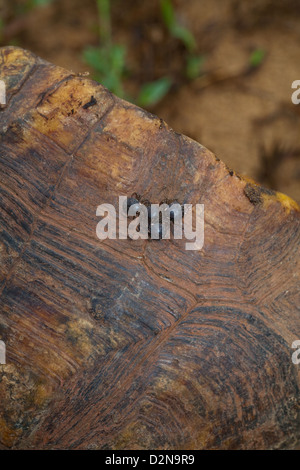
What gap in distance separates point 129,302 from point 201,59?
92.4 inches

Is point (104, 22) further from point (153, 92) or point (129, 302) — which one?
point (129, 302)

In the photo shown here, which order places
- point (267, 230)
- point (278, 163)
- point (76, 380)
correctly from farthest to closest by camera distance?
point (278, 163) < point (267, 230) < point (76, 380)

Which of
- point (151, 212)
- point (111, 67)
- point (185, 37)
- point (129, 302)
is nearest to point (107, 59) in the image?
point (111, 67)

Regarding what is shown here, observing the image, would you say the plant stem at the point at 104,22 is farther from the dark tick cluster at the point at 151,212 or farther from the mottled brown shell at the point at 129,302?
the dark tick cluster at the point at 151,212

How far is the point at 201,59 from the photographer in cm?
352

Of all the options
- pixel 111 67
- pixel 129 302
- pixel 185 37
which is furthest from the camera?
pixel 185 37

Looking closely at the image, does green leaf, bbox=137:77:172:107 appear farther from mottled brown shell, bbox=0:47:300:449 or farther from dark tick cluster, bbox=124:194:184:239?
dark tick cluster, bbox=124:194:184:239

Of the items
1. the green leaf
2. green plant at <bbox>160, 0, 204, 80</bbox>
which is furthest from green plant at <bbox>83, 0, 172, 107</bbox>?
green plant at <bbox>160, 0, 204, 80</bbox>

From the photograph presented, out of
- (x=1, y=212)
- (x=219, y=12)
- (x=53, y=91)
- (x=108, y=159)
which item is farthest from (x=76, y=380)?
(x=219, y=12)

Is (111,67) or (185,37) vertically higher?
(185,37)

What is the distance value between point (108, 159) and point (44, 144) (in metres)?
0.24

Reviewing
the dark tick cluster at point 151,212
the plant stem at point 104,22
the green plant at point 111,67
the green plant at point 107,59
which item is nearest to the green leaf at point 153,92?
the green plant at point 111,67

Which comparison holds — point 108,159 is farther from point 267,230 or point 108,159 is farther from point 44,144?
point 267,230

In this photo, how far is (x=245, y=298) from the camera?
179 cm
